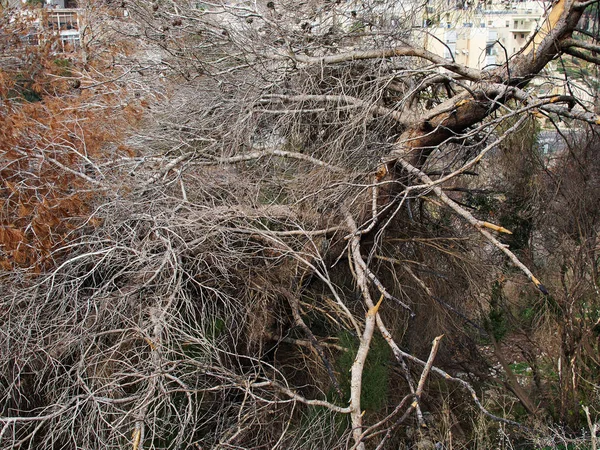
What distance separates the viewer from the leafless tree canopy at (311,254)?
530 centimetres

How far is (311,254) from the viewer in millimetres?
5656

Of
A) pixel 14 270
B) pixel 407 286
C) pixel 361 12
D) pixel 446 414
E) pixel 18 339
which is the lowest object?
pixel 446 414

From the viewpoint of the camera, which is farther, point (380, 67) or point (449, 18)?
point (449, 18)

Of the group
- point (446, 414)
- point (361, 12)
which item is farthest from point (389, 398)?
point (361, 12)

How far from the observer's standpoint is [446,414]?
22.1ft

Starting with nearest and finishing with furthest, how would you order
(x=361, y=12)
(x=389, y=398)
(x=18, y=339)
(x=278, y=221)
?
(x=18, y=339), (x=278, y=221), (x=389, y=398), (x=361, y=12)

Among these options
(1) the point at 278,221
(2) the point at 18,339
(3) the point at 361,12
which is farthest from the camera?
(3) the point at 361,12

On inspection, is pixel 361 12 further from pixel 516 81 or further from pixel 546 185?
pixel 546 185

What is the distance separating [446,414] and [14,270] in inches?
184

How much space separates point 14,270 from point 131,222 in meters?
1.17

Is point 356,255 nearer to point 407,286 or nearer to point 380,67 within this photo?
point 407,286

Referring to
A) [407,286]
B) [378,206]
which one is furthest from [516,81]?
[407,286]

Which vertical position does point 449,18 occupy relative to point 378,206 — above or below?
→ above

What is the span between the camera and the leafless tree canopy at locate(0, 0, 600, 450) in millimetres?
5305
